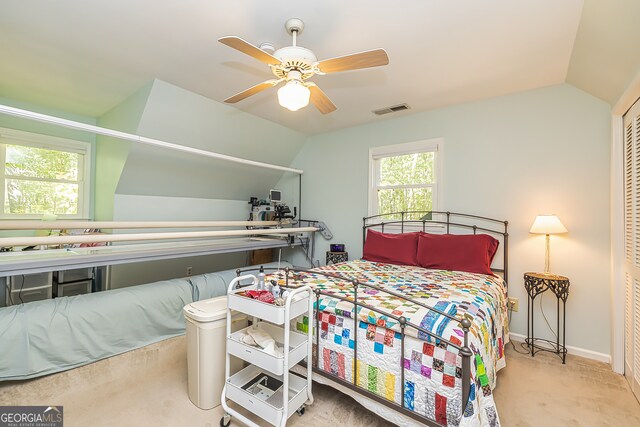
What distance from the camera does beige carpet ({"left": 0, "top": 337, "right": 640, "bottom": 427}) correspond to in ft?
5.70

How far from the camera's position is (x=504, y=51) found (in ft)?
7.16

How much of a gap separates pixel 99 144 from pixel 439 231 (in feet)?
14.6

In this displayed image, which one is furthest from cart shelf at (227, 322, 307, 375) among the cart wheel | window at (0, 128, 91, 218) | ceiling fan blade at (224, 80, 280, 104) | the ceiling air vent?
window at (0, 128, 91, 218)

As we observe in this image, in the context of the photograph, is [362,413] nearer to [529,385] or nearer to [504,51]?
[529,385]

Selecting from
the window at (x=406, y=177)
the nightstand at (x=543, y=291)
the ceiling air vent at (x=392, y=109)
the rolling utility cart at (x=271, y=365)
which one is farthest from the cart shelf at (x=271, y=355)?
the ceiling air vent at (x=392, y=109)

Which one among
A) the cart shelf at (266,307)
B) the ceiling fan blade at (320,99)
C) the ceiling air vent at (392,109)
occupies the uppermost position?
the ceiling air vent at (392,109)

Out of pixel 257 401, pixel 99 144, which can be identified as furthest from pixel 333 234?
pixel 99 144

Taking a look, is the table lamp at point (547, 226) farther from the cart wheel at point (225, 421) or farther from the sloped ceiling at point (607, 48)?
the cart wheel at point (225, 421)

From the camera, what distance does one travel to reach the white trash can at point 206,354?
1.83 m

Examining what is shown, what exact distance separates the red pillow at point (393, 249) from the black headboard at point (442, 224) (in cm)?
35

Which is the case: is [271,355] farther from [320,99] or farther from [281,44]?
[281,44]

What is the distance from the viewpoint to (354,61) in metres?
1.68

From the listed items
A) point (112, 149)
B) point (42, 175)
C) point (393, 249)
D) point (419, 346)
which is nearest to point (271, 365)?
point (419, 346)

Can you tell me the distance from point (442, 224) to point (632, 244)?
149 cm
